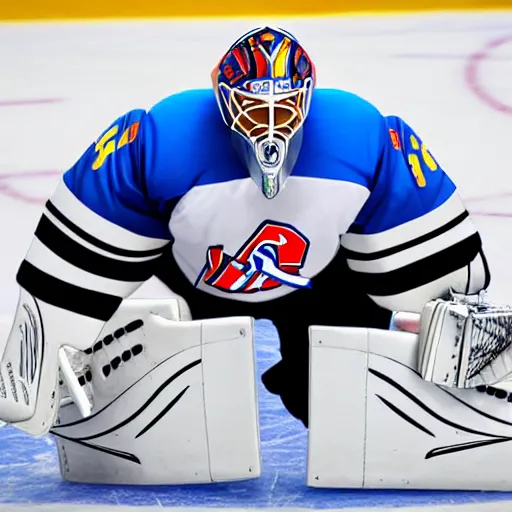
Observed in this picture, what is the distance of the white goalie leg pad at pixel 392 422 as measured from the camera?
1913mm

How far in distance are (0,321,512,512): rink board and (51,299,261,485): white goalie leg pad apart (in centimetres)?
3

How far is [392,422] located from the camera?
1938 mm

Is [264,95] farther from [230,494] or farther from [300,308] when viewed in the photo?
[230,494]

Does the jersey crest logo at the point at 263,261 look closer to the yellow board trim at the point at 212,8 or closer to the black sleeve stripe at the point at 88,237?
the black sleeve stripe at the point at 88,237

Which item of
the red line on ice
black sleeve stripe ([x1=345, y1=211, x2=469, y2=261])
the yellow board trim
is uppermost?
the yellow board trim

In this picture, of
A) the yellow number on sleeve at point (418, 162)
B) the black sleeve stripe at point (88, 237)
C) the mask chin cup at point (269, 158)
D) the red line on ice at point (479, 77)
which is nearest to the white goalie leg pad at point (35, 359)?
the black sleeve stripe at point (88, 237)

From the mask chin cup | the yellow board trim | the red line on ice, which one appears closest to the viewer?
the mask chin cup

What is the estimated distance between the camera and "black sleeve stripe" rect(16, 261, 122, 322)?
73.2 inches

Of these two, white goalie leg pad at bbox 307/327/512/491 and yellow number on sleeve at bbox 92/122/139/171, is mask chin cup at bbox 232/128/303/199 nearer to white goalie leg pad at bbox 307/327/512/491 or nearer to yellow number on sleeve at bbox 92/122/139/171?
yellow number on sleeve at bbox 92/122/139/171

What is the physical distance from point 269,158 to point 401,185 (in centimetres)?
24

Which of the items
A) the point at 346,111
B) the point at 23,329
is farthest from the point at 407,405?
the point at 23,329

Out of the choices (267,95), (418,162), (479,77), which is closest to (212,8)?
(479,77)

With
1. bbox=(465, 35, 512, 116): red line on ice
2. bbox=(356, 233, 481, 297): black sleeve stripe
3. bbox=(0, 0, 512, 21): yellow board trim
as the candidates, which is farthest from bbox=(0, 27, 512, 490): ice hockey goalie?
bbox=(0, 0, 512, 21): yellow board trim

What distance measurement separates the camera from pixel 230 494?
6.47 feet
